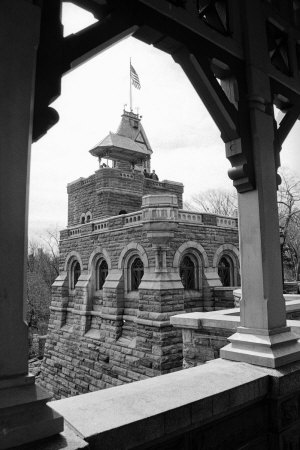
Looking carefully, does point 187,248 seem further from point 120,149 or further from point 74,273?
point 120,149

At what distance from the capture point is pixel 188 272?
15.0 metres

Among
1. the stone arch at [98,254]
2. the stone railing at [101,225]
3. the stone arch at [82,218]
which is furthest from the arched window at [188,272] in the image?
the stone arch at [82,218]

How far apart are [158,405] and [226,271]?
15.2 m

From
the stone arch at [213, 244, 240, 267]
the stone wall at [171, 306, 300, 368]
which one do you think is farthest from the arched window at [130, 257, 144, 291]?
the stone wall at [171, 306, 300, 368]

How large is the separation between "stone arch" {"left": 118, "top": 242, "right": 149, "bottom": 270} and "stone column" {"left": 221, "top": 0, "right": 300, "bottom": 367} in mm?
10809

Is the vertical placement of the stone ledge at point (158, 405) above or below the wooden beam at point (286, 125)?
below

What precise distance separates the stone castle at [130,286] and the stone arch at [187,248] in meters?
0.04

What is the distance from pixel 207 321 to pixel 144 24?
3.80 m

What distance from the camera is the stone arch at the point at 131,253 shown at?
45.5 feet

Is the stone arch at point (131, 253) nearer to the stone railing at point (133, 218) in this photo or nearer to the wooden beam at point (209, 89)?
the stone railing at point (133, 218)

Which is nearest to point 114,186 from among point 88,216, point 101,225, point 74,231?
point 88,216

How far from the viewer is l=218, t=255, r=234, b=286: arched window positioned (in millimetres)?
16344

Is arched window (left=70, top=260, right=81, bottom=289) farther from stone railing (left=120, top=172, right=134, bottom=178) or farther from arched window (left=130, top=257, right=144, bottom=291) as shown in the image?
stone railing (left=120, top=172, right=134, bottom=178)

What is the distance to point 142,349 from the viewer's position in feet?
43.4
